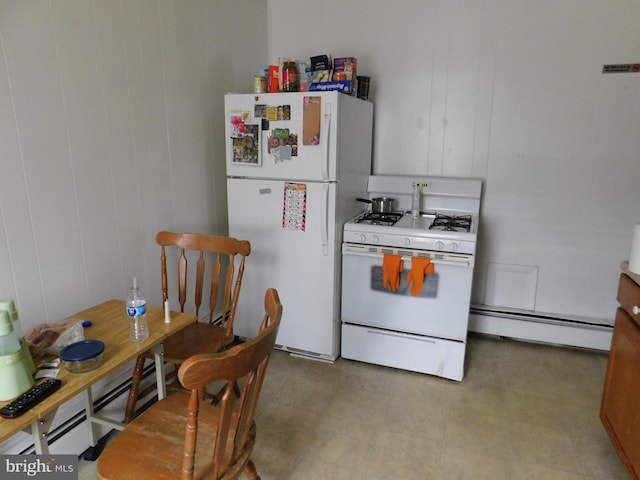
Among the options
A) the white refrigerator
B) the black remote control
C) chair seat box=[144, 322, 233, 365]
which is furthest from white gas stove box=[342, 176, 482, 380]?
the black remote control

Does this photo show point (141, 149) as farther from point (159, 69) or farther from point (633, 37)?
point (633, 37)

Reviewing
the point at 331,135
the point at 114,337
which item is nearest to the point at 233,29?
the point at 331,135

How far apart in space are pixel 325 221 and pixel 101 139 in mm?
1194

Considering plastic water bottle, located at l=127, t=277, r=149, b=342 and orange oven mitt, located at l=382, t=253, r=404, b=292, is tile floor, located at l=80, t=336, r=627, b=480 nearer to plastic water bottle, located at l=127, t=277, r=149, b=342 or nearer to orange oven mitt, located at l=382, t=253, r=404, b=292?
orange oven mitt, located at l=382, t=253, r=404, b=292

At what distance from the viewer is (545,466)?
1.88 m

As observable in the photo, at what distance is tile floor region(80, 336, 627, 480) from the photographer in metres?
1.87

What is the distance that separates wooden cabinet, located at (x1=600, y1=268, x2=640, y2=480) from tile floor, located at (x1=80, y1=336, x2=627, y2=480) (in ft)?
0.81

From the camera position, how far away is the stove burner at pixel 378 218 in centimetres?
263

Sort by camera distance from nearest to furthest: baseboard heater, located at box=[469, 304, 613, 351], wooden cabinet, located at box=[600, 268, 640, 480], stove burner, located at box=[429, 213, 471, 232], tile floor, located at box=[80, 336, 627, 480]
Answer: wooden cabinet, located at box=[600, 268, 640, 480], tile floor, located at box=[80, 336, 627, 480], stove burner, located at box=[429, 213, 471, 232], baseboard heater, located at box=[469, 304, 613, 351]

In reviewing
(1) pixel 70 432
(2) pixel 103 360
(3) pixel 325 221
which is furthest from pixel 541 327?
(1) pixel 70 432

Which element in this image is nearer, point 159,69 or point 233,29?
point 159,69

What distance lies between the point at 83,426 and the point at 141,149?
1.32m

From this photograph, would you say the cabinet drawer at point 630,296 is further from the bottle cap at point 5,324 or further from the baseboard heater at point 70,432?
the baseboard heater at point 70,432

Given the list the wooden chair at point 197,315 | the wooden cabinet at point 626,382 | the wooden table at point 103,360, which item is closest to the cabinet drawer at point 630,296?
the wooden cabinet at point 626,382
